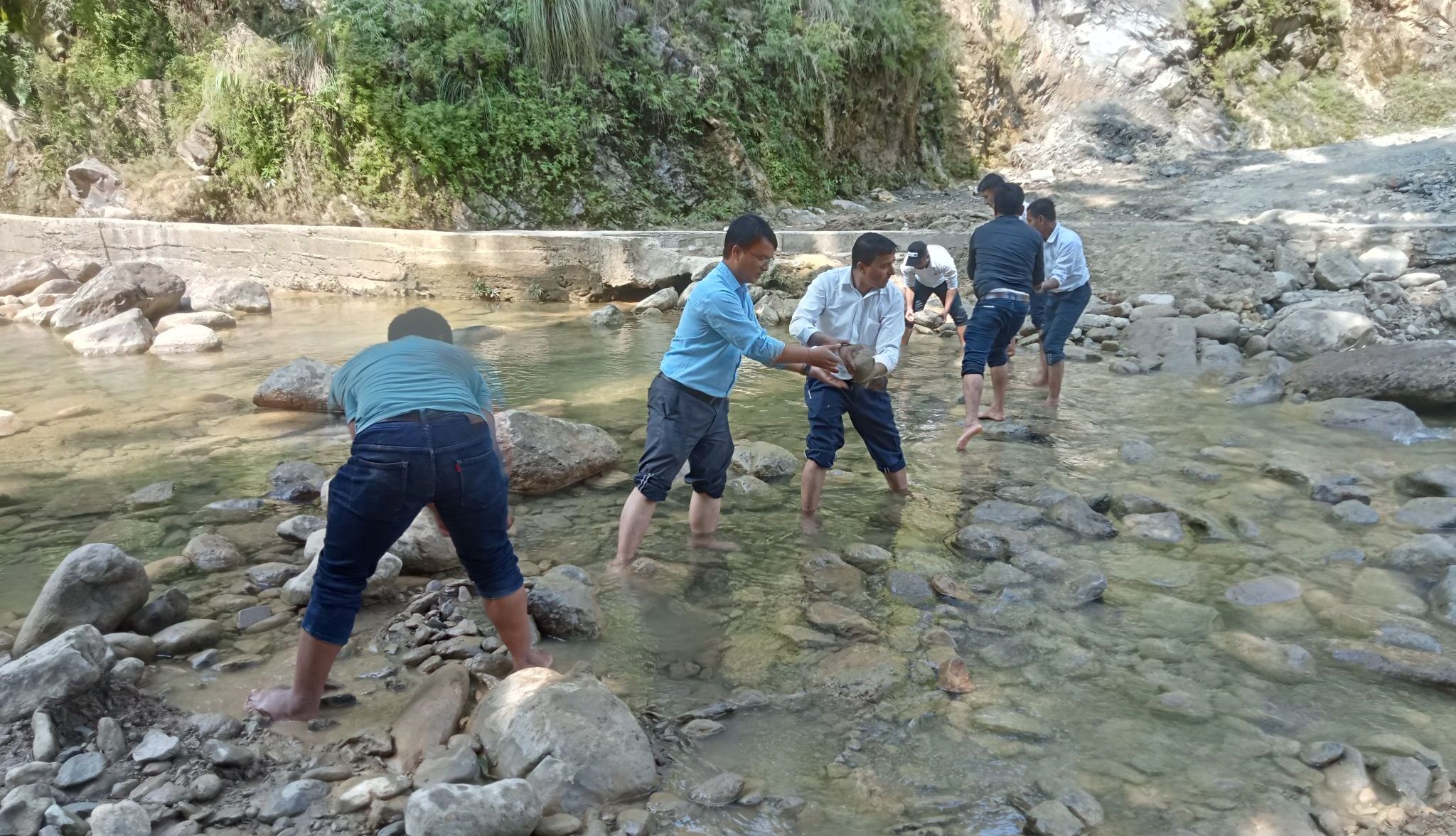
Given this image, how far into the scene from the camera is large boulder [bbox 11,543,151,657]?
3.38m

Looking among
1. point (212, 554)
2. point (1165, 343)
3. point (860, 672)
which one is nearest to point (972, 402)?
point (860, 672)

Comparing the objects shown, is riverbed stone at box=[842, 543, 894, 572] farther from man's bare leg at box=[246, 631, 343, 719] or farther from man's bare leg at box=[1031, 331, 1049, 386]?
man's bare leg at box=[1031, 331, 1049, 386]

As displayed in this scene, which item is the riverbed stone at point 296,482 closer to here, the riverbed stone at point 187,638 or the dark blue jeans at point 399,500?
the riverbed stone at point 187,638

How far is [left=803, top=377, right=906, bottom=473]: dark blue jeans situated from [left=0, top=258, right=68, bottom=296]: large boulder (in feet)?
44.8

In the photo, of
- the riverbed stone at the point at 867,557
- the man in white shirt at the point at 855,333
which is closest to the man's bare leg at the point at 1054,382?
A: the man in white shirt at the point at 855,333

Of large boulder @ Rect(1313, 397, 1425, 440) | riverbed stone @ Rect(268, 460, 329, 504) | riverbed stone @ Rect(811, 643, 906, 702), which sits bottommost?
large boulder @ Rect(1313, 397, 1425, 440)

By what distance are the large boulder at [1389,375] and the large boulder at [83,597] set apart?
787cm

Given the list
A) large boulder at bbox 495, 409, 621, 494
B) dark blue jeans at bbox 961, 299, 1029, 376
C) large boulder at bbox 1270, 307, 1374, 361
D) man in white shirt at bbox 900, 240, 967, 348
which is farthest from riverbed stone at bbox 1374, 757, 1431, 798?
large boulder at bbox 1270, 307, 1374, 361

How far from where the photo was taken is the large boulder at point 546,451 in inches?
214

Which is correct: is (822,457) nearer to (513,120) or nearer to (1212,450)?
(1212,450)

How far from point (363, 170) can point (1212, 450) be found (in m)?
12.7

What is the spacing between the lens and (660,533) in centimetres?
493

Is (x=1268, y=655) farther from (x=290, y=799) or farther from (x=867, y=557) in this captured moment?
(x=290, y=799)

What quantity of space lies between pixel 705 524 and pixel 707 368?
1010mm
